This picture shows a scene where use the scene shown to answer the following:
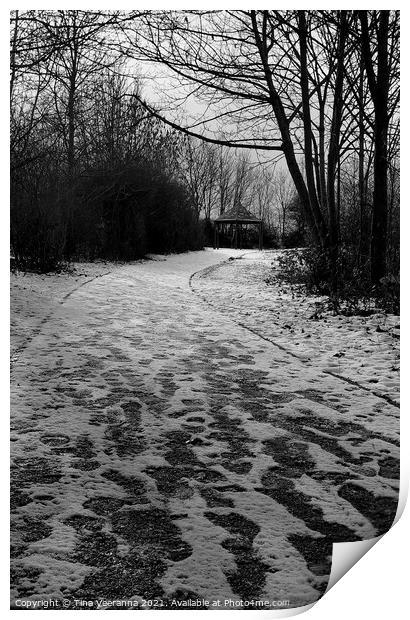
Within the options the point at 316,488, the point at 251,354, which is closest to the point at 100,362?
the point at 251,354

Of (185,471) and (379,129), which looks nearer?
(185,471)

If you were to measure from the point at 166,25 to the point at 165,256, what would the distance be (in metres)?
12.5

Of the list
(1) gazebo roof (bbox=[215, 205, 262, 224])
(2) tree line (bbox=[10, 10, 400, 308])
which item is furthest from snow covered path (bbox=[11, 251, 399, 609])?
(1) gazebo roof (bbox=[215, 205, 262, 224])

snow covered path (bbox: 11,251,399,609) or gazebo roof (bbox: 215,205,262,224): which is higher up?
gazebo roof (bbox: 215,205,262,224)

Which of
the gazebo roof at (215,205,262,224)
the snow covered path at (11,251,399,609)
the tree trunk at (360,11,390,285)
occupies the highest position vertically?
the gazebo roof at (215,205,262,224)

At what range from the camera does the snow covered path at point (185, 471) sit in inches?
63.0

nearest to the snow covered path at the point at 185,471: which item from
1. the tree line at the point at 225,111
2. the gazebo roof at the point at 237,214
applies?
the tree line at the point at 225,111

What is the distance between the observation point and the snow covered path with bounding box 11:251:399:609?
1600mm

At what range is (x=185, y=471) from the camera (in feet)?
7.25

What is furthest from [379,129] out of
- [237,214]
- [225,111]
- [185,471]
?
[237,214]

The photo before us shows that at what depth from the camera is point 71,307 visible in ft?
15.8

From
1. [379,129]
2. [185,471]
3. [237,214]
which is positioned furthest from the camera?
[237,214]

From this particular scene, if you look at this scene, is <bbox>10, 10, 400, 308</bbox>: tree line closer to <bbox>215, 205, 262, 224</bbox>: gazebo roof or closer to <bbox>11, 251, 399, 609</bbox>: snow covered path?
<bbox>11, 251, 399, 609</bbox>: snow covered path

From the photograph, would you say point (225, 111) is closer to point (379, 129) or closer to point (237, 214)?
point (379, 129)
